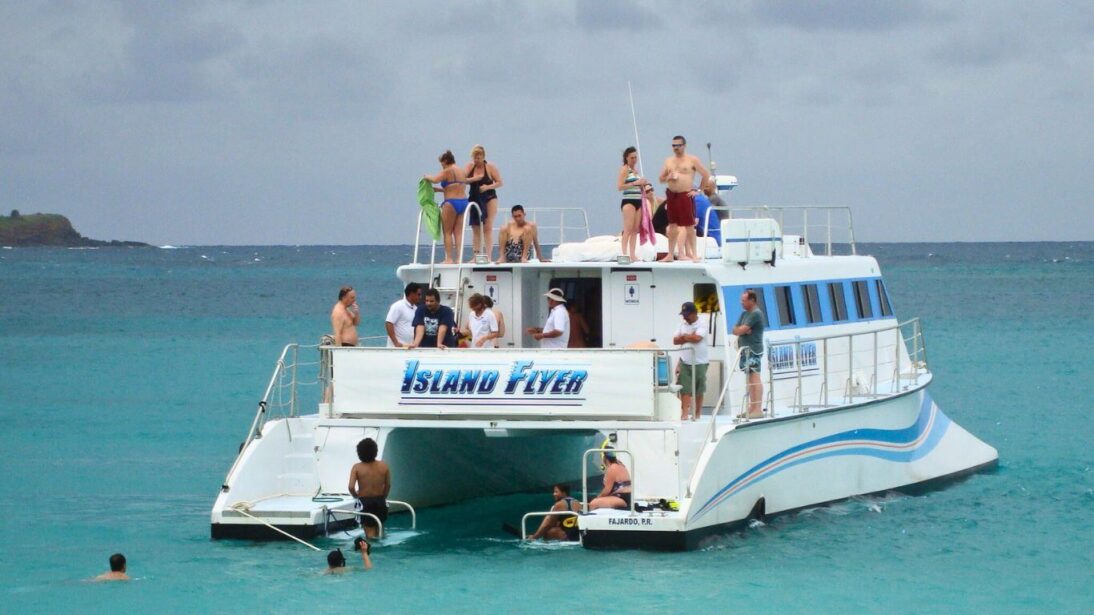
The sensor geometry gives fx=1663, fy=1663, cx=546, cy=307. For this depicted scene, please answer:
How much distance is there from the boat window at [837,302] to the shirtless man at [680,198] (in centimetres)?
246

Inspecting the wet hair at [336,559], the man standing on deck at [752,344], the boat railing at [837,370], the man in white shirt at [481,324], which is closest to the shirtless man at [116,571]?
the wet hair at [336,559]

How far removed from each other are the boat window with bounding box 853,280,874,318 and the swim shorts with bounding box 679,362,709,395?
4953 mm

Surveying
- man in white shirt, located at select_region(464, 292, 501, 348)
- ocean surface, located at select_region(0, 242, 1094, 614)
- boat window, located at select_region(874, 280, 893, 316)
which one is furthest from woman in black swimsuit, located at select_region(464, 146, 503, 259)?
boat window, located at select_region(874, 280, 893, 316)

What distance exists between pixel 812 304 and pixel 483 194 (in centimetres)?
423

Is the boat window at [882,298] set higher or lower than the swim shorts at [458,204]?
lower

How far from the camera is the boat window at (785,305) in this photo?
19.4 m

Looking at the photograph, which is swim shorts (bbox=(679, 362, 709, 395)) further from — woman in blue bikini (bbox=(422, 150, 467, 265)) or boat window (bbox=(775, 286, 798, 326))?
woman in blue bikini (bbox=(422, 150, 467, 265))

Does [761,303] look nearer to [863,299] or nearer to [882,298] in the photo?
[863,299]

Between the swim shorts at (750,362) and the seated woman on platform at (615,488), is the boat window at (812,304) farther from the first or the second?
the seated woman on platform at (615,488)

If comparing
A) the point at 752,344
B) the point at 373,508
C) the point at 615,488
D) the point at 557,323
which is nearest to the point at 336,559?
the point at 373,508

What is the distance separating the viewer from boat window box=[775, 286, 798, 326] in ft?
63.7

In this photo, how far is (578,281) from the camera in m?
19.2

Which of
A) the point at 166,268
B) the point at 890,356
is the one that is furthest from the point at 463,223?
the point at 166,268

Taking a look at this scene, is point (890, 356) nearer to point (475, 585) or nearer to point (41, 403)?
point (475, 585)
